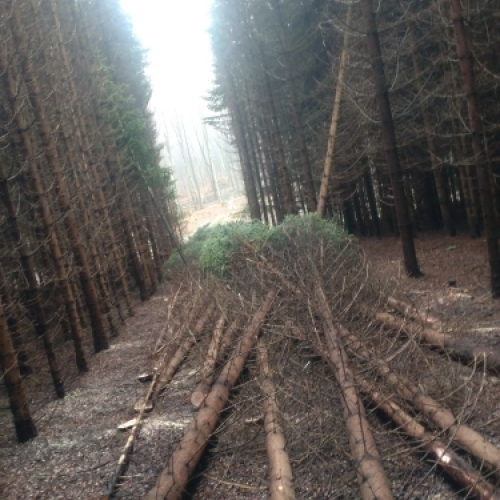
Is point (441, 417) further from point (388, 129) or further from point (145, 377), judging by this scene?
point (388, 129)

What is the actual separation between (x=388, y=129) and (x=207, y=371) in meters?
7.77

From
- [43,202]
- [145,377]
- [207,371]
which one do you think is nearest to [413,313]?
[207,371]

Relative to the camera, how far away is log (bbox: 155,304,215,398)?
8031mm

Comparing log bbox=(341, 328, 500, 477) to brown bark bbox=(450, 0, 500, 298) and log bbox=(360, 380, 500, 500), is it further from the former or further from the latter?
brown bark bbox=(450, 0, 500, 298)

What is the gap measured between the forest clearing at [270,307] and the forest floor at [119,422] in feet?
0.13

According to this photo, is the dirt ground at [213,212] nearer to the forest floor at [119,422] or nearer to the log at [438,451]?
the forest floor at [119,422]

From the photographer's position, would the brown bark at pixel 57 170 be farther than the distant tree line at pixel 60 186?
Yes

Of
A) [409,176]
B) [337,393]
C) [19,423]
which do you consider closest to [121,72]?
[409,176]

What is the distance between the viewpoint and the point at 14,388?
22.8 feet

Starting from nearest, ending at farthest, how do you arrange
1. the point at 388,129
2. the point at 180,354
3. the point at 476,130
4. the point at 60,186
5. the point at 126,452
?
the point at 126,452 → the point at 180,354 → the point at 476,130 → the point at 60,186 → the point at 388,129

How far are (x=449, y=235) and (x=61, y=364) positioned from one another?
44.7 feet

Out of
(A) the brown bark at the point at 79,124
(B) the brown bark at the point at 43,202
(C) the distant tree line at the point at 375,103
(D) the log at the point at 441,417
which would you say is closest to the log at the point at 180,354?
(B) the brown bark at the point at 43,202

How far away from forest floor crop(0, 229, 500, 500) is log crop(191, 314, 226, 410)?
0.76 ft

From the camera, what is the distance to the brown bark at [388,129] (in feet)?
37.3
